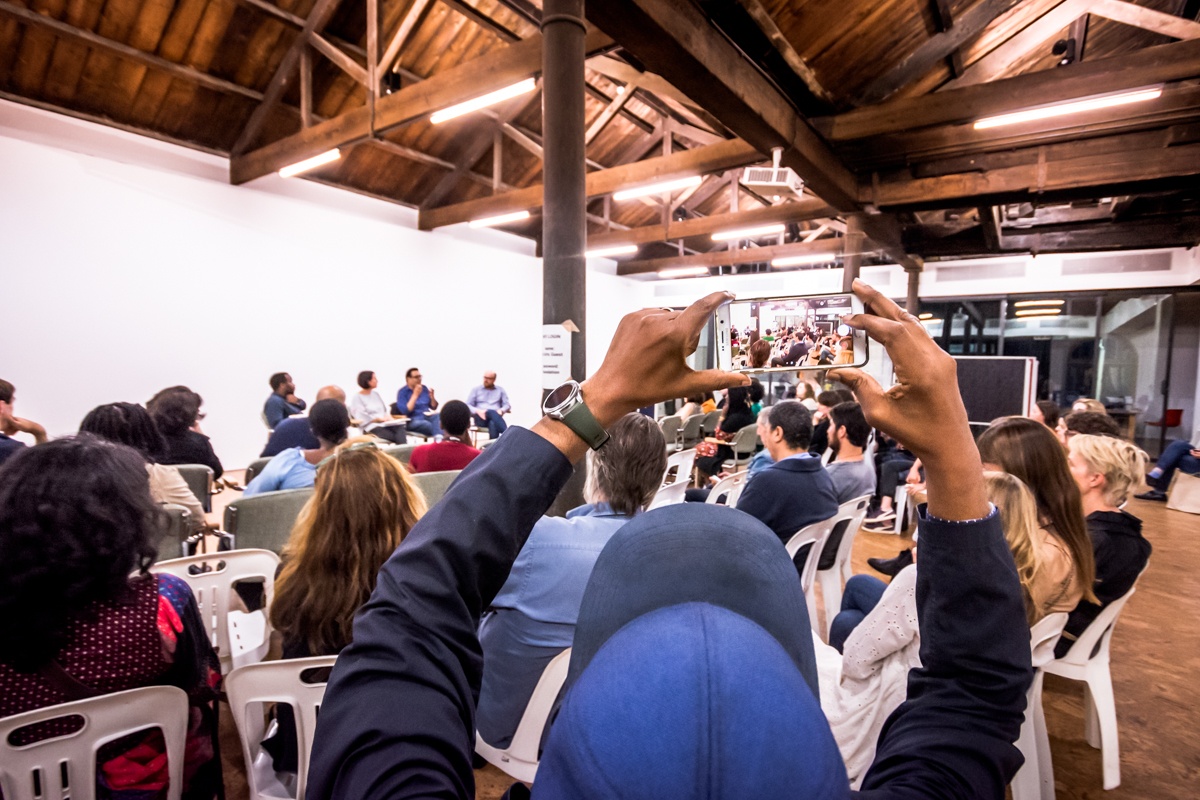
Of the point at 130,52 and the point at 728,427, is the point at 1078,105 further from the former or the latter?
the point at 130,52

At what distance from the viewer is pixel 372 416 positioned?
7.31 metres

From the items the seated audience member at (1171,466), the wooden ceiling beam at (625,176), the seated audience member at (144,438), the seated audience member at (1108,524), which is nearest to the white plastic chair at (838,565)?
the seated audience member at (1108,524)

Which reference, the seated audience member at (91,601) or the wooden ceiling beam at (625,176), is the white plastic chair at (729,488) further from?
the wooden ceiling beam at (625,176)

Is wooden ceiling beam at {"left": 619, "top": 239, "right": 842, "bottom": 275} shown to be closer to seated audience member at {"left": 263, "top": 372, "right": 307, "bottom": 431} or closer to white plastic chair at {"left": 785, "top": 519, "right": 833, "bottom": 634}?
seated audience member at {"left": 263, "top": 372, "right": 307, "bottom": 431}

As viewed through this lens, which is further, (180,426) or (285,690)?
(180,426)

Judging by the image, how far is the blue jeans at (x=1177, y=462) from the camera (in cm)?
587

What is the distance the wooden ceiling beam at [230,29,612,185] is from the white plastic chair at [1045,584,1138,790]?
4496 millimetres

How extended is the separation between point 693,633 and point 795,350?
0.64 metres

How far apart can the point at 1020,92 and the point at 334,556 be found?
19.2ft

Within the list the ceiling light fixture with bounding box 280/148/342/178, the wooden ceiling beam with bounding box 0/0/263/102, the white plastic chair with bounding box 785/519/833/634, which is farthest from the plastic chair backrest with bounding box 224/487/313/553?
the wooden ceiling beam with bounding box 0/0/263/102

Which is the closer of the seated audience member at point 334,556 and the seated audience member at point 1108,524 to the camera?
the seated audience member at point 334,556

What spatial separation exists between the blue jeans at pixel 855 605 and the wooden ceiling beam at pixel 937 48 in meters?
4.74

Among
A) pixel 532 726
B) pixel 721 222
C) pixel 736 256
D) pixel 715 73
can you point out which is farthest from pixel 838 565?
pixel 736 256

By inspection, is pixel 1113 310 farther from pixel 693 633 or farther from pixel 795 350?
pixel 693 633
